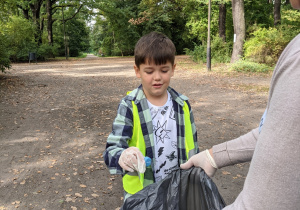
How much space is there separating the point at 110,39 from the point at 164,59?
47.2 metres

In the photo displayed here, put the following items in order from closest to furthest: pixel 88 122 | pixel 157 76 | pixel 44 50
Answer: pixel 157 76
pixel 88 122
pixel 44 50

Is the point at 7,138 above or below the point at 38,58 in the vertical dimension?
below

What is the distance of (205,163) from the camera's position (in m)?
1.45

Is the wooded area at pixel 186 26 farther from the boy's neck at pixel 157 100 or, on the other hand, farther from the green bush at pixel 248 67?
the boy's neck at pixel 157 100

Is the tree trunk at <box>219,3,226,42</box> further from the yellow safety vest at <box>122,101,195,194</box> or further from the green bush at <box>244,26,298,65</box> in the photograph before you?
the yellow safety vest at <box>122,101,195,194</box>

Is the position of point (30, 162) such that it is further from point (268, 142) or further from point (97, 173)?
point (268, 142)

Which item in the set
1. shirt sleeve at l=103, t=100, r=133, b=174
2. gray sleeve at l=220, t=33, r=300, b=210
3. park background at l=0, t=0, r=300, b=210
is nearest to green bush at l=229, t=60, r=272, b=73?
park background at l=0, t=0, r=300, b=210

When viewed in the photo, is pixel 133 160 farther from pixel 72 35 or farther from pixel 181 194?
pixel 72 35

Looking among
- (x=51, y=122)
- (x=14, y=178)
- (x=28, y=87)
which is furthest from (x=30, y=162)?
(x=28, y=87)

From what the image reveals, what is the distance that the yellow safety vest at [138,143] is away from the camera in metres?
1.72

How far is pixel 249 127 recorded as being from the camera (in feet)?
19.8

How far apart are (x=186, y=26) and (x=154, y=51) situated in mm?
28322

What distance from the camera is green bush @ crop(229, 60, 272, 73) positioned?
14.1 m

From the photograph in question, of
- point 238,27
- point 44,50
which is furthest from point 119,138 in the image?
point 44,50
